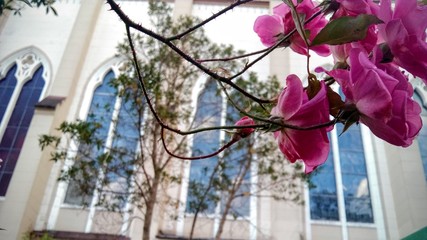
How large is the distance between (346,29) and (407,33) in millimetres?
99

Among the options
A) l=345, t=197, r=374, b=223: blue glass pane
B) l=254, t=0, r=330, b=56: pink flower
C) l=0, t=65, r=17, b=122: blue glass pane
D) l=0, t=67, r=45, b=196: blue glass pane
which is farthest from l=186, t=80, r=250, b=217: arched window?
l=254, t=0, r=330, b=56: pink flower

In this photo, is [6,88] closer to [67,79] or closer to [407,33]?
[67,79]

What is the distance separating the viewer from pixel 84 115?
8531 millimetres

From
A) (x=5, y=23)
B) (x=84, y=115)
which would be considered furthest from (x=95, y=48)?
(x=5, y=23)

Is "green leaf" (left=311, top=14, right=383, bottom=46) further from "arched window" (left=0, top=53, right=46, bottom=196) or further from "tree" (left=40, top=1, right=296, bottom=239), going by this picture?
"arched window" (left=0, top=53, right=46, bottom=196)

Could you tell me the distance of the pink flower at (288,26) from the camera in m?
0.57

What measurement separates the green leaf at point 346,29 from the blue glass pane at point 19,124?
28.2ft

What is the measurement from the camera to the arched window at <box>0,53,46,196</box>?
794cm

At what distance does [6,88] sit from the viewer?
891 centimetres

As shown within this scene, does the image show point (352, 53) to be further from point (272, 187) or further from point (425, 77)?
point (272, 187)

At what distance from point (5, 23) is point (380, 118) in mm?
11371

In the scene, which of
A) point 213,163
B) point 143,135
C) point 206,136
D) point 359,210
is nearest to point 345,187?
point 359,210

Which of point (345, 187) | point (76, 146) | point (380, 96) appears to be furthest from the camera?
point (345, 187)

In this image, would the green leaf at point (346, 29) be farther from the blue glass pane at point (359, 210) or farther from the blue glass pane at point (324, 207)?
the blue glass pane at point (359, 210)
